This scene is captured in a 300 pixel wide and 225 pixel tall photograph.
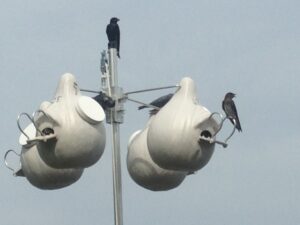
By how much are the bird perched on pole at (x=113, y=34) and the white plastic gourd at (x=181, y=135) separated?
4.20 ft

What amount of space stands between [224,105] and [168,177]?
0.98 metres

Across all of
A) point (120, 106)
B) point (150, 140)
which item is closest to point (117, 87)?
point (120, 106)

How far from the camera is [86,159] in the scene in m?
10.2

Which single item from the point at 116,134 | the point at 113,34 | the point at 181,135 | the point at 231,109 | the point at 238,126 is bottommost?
the point at 181,135

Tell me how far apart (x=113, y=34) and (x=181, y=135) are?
2.00m

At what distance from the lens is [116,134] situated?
1088 centimetres

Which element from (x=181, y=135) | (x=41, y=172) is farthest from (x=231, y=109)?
(x=41, y=172)

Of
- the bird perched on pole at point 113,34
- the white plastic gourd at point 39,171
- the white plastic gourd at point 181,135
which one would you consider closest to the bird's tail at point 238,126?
the white plastic gourd at point 181,135

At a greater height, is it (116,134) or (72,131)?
(116,134)

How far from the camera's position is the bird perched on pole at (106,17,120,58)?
37.6ft

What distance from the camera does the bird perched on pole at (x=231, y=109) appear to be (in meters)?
10.5

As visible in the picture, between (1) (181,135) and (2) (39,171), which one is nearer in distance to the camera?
(1) (181,135)

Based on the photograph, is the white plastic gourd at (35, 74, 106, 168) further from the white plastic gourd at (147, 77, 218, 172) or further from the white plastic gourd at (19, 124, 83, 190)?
the white plastic gourd at (19, 124, 83, 190)

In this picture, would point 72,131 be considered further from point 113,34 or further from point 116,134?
point 113,34
